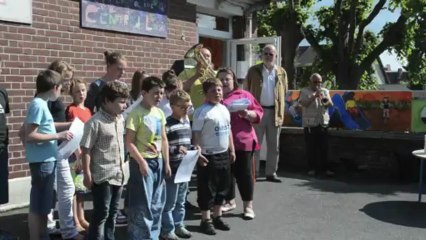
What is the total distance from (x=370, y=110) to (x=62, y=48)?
547 cm

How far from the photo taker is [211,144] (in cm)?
512

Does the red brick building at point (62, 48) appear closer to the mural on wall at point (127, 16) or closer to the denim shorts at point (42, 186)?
Result: the mural on wall at point (127, 16)

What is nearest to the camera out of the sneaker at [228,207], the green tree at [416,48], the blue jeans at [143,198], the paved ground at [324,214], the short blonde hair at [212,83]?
the blue jeans at [143,198]

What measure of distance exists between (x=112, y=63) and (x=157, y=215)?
159 centimetres

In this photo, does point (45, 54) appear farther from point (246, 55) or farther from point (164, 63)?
point (246, 55)

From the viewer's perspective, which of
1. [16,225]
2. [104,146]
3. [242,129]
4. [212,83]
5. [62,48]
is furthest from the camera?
[62,48]

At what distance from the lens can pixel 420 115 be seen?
8.55 metres

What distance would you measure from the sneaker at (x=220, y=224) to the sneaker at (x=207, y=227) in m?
0.12

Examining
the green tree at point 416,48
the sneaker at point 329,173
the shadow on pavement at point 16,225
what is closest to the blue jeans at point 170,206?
the shadow on pavement at point 16,225

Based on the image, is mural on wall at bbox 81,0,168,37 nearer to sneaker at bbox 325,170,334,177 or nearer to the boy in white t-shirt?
the boy in white t-shirt

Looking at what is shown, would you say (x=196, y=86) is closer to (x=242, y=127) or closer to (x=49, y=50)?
(x=242, y=127)

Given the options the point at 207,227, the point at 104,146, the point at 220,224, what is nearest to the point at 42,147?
the point at 104,146

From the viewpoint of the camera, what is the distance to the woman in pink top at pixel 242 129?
553 cm

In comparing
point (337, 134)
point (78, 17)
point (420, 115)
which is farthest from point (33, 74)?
point (420, 115)
